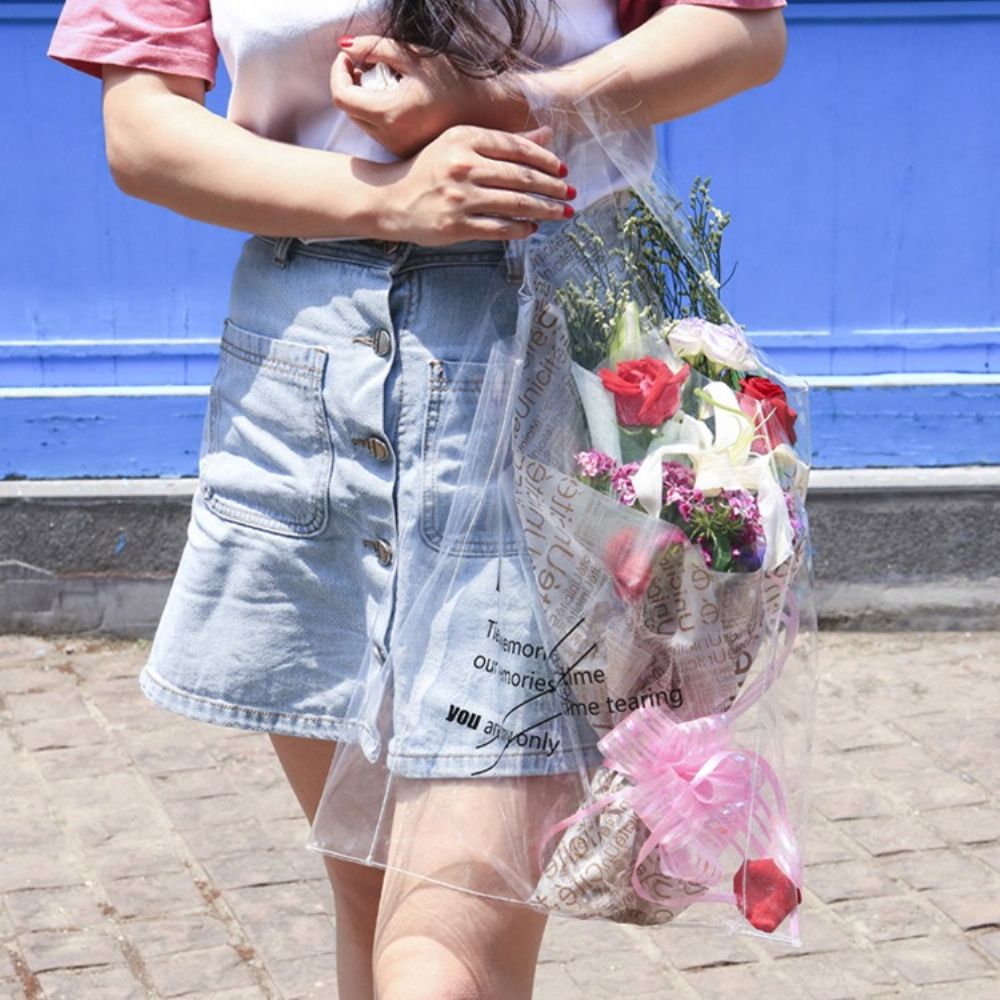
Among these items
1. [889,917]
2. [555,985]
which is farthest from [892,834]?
[555,985]

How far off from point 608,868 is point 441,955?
0.20 m

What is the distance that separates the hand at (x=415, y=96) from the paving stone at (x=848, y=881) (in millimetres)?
2220

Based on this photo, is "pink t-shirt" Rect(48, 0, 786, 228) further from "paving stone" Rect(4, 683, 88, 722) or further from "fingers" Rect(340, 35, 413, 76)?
"paving stone" Rect(4, 683, 88, 722)

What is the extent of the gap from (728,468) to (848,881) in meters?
2.15

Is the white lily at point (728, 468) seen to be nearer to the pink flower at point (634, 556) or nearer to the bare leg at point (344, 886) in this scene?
the pink flower at point (634, 556)

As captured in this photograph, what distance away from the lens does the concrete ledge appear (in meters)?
4.82

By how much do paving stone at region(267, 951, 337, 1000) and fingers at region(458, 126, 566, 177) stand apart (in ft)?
6.09

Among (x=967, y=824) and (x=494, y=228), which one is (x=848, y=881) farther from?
(x=494, y=228)

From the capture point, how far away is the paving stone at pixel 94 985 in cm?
310

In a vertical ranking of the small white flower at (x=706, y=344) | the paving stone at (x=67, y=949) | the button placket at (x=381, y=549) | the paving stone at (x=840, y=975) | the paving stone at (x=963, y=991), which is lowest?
the paving stone at (x=67, y=949)

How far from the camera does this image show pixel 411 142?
5.68 feet

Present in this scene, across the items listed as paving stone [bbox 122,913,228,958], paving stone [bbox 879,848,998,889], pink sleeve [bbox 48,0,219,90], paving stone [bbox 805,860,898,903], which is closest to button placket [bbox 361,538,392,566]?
pink sleeve [bbox 48,0,219,90]

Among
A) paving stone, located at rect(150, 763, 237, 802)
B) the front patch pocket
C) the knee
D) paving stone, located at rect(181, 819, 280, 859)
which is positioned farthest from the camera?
paving stone, located at rect(150, 763, 237, 802)

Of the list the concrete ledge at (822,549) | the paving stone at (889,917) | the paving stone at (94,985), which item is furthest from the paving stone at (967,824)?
the paving stone at (94,985)
